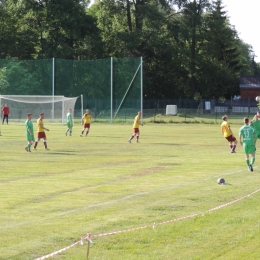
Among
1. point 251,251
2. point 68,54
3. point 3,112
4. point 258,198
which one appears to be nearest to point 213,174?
point 258,198

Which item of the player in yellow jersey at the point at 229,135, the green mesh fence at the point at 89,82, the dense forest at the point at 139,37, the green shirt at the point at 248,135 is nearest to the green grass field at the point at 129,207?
the green shirt at the point at 248,135

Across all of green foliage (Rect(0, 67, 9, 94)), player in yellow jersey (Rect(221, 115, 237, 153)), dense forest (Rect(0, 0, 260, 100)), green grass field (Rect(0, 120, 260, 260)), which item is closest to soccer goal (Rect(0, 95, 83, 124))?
green foliage (Rect(0, 67, 9, 94))

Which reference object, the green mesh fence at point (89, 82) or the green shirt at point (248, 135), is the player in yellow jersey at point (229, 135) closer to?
the green shirt at point (248, 135)

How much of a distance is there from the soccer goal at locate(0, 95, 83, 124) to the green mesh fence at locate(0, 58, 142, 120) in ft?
10.6

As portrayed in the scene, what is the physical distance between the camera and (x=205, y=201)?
15297 mm

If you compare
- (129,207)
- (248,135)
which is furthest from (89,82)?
(129,207)

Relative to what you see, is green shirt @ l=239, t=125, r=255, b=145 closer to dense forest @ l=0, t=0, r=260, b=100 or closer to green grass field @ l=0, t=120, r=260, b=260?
green grass field @ l=0, t=120, r=260, b=260

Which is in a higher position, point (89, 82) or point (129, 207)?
point (89, 82)

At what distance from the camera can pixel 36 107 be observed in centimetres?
6125

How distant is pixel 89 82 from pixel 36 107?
7521mm

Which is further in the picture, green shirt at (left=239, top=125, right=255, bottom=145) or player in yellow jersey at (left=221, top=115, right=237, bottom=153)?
player in yellow jersey at (left=221, top=115, right=237, bottom=153)

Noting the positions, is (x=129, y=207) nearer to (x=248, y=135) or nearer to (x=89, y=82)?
(x=248, y=135)

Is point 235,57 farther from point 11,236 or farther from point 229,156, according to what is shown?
point 11,236

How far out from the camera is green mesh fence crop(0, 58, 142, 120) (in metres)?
64.5
